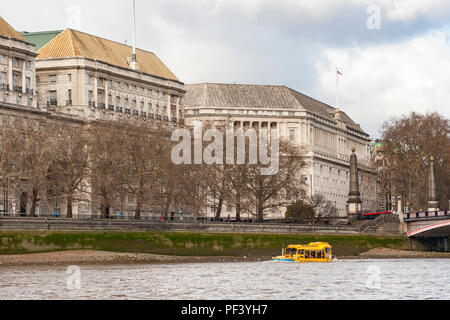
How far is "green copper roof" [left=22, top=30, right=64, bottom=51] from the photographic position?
611 feet

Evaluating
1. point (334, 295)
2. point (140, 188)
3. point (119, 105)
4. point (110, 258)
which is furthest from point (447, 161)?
point (334, 295)

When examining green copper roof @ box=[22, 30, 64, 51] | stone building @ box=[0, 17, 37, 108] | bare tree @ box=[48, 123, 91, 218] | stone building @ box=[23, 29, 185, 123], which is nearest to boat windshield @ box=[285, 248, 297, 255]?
bare tree @ box=[48, 123, 91, 218]

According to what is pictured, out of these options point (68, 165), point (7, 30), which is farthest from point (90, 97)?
point (68, 165)

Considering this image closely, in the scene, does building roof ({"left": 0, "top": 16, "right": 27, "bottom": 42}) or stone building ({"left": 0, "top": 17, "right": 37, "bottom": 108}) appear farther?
building roof ({"left": 0, "top": 16, "right": 27, "bottom": 42})

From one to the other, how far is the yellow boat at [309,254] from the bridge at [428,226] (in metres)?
23.3

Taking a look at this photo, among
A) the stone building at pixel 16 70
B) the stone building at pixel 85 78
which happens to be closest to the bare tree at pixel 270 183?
the stone building at pixel 85 78

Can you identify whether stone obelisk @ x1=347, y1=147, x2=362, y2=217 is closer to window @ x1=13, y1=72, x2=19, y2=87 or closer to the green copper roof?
window @ x1=13, y1=72, x2=19, y2=87

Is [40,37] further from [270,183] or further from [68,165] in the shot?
[68,165]

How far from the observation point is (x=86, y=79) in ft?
589

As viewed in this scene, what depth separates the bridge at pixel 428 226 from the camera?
149 m

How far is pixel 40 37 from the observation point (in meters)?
189

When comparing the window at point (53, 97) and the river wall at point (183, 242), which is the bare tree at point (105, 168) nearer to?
the river wall at point (183, 242)

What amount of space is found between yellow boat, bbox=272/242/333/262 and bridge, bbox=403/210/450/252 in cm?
2328

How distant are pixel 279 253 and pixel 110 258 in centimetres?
2294
